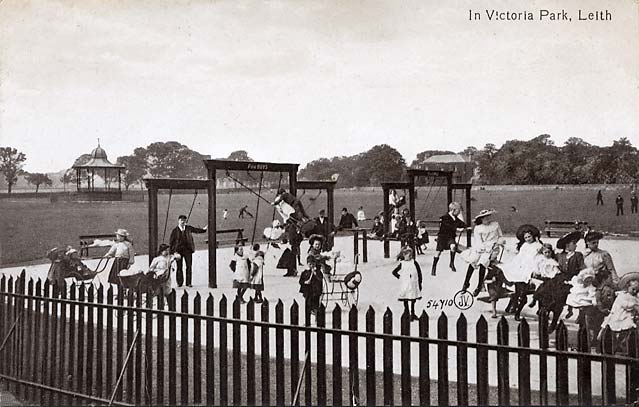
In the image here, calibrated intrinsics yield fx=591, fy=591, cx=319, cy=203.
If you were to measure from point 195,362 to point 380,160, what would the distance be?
910 cm

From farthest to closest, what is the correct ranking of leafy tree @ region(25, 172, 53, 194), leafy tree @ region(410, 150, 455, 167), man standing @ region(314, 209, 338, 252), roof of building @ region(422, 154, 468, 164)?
man standing @ region(314, 209, 338, 252), roof of building @ region(422, 154, 468, 164), leafy tree @ region(410, 150, 455, 167), leafy tree @ region(25, 172, 53, 194)

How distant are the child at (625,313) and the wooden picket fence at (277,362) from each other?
44cm

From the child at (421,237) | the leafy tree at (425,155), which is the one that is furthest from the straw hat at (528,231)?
the child at (421,237)

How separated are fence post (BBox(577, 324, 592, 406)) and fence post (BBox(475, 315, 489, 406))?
2.17ft

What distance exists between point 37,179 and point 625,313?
9389 millimetres

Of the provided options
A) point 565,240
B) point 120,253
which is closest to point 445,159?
point 565,240

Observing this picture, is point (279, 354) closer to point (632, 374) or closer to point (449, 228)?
point (632, 374)

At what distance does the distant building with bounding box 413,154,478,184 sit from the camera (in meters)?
12.9

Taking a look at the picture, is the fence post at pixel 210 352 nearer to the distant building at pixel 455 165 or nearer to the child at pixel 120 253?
the child at pixel 120 253

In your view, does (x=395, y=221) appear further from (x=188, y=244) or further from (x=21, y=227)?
(x=21, y=227)

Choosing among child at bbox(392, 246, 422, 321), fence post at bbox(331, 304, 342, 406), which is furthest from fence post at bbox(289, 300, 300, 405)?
child at bbox(392, 246, 422, 321)

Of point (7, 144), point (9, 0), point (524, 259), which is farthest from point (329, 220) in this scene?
point (9, 0)

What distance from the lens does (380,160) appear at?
45.4 ft

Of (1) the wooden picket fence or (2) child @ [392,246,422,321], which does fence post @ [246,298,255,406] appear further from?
(2) child @ [392,246,422,321]
